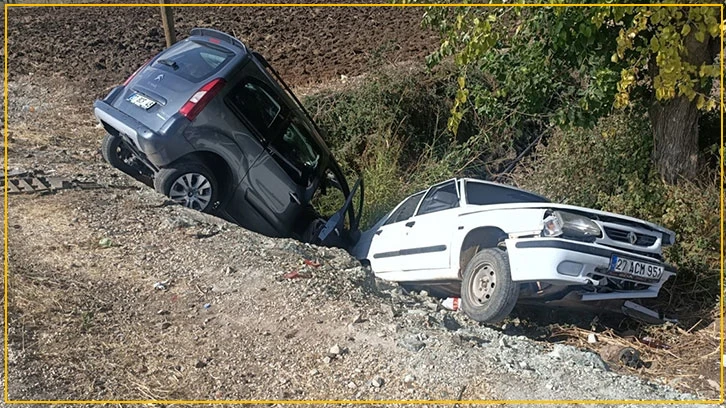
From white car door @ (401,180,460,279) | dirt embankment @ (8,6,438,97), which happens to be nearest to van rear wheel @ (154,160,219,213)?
white car door @ (401,180,460,279)

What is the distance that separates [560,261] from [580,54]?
13.1ft

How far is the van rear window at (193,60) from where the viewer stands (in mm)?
7801

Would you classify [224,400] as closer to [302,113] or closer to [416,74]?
[302,113]

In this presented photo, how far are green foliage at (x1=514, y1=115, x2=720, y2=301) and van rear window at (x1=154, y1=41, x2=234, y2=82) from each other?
5232mm

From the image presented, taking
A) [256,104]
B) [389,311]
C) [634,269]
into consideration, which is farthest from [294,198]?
[634,269]

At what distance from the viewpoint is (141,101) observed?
7.83 metres

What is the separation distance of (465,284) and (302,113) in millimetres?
3563

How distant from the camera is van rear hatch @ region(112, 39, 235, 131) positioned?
764cm

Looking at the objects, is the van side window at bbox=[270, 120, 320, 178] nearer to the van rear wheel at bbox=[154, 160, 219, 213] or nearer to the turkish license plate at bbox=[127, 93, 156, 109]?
the van rear wheel at bbox=[154, 160, 219, 213]

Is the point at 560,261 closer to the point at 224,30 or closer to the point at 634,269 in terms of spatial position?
the point at 634,269

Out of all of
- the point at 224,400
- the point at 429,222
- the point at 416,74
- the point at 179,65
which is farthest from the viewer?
the point at 416,74

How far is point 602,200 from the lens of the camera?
30.5ft

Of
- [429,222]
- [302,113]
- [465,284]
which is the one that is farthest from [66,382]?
[302,113]

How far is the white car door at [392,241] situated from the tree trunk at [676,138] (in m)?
3.33
